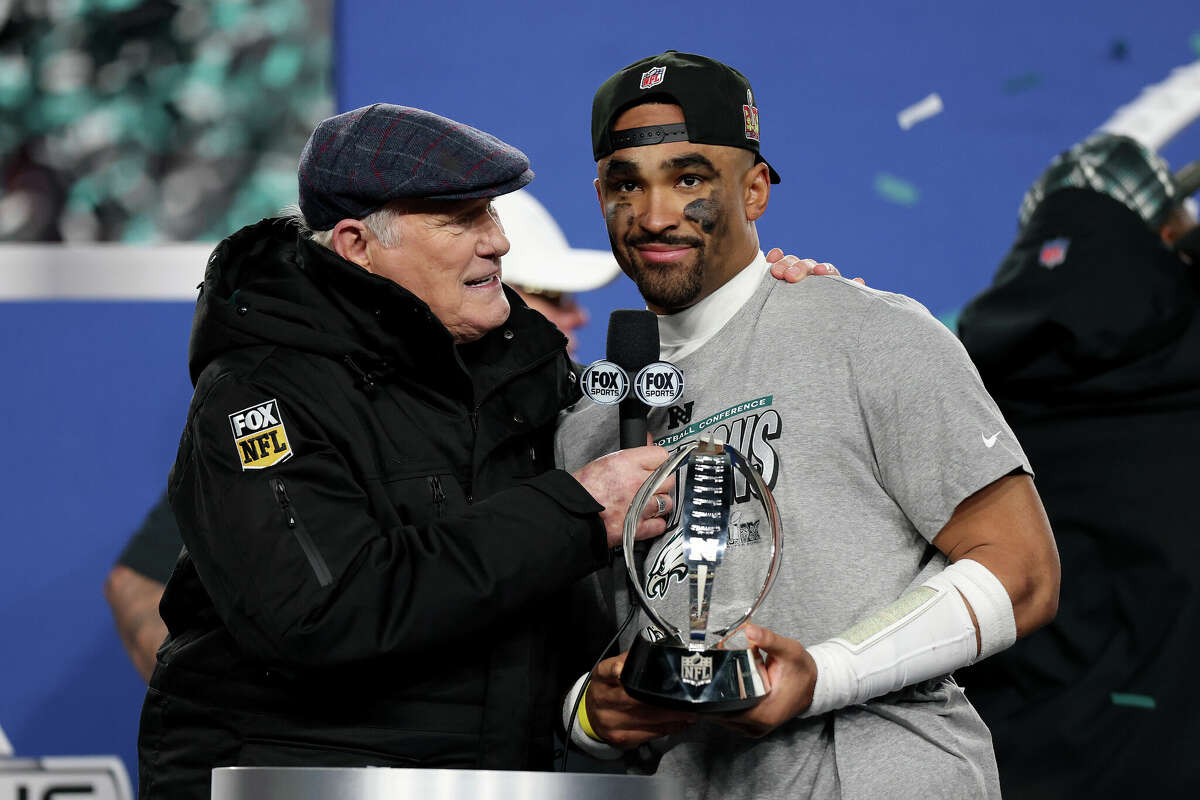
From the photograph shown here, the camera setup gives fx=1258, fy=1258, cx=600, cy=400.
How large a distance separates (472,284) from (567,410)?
0.26 metres

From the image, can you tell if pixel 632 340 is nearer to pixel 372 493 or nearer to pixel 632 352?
pixel 632 352

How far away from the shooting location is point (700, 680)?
3.67 ft

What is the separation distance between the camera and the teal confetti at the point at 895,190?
9.81 ft

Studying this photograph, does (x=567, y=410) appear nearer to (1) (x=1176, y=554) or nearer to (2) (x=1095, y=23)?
(1) (x=1176, y=554)

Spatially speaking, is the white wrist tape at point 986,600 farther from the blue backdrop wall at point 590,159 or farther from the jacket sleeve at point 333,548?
the blue backdrop wall at point 590,159

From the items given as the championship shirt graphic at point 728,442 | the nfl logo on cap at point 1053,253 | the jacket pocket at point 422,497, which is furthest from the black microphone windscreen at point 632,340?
the nfl logo on cap at point 1053,253

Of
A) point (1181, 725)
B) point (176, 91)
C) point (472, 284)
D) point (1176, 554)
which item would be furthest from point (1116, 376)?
point (176, 91)

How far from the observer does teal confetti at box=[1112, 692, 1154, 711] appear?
227 centimetres

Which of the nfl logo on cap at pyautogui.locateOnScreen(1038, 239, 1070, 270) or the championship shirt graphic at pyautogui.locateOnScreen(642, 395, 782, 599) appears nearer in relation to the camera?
the championship shirt graphic at pyautogui.locateOnScreen(642, 395, 782, 599)

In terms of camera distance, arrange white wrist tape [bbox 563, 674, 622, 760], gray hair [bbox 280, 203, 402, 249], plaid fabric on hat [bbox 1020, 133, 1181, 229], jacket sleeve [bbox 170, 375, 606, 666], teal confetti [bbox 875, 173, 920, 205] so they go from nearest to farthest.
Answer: jacket sleeve [bbox 170, 375, 606, 666] < white wrist tape [bbox 563, 674, 622, 760] < gray hair [bbox 280, 203, 402, 249] < plaid fabric on hat [bbox 1020, 133, 1181, 229] < teal confetti [bbox 875, 173, 920, 205]

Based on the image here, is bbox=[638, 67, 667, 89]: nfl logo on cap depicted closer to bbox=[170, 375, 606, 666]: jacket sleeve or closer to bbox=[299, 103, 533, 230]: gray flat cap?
bbox=[299, 103, 533, 230]: gray flat cap

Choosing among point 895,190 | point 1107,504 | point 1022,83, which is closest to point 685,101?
point 1107,504

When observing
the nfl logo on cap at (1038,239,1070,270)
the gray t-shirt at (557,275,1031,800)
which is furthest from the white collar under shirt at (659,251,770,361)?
the nfl logo on cap at (1038,239,1070,270)

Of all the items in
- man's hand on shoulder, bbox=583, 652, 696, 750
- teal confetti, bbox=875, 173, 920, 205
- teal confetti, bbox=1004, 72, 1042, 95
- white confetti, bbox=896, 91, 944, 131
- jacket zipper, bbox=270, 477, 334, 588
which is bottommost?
man's hand on shoulder, bbox=583, 652, 696, 750
